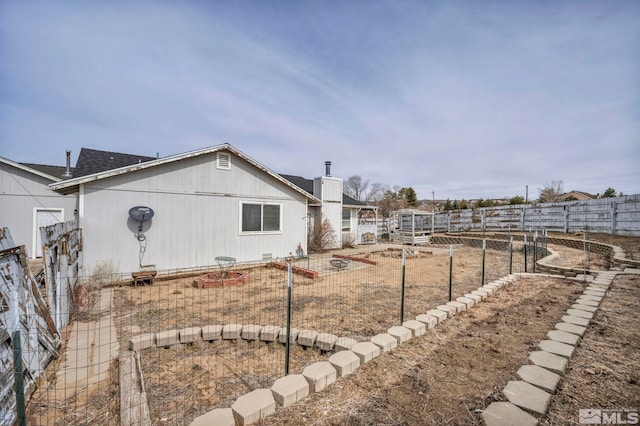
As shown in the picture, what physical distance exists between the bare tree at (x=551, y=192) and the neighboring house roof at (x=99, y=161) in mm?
40231

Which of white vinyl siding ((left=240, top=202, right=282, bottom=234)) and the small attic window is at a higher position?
Result: the small attic window

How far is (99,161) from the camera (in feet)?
31.4

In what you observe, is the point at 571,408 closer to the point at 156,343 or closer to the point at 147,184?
the point at 156,343

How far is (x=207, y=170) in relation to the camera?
892cm

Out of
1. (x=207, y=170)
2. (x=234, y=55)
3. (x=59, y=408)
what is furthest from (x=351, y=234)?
(x=59, y=408)

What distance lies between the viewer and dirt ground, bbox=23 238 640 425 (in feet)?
7.63

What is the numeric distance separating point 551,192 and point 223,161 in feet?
130

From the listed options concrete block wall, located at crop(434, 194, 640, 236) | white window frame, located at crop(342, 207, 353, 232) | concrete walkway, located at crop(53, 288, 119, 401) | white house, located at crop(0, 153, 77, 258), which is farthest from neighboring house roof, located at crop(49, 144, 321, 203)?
concrete block wall, located at crop(434, 194, 640, 236)

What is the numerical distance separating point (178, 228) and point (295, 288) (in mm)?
4477

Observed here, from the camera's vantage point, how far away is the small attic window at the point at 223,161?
9.16 m

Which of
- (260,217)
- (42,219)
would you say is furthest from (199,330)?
(42,219)

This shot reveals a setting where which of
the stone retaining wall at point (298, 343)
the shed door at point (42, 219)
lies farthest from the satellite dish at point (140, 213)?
the shed door at point (42, 219)

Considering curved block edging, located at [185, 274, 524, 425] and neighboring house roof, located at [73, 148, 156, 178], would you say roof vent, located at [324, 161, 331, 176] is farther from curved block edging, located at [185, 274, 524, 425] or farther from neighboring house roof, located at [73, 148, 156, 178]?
curved block edging, located at [185, 274, 524, 425]

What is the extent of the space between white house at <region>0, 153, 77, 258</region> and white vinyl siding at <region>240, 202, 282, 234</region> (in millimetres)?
8766
